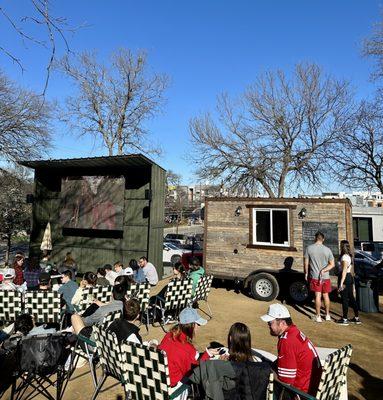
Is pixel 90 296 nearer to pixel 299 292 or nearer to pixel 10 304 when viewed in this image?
pixel 10 304

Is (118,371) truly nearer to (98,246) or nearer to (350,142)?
(98,246)

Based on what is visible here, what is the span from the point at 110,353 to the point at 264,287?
21.5 ft

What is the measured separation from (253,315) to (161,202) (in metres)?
6.51

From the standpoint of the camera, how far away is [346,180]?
21797mm

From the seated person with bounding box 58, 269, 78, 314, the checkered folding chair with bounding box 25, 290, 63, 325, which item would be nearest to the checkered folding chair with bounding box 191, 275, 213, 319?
the seated person with bounding box 58, 269, 78, 314

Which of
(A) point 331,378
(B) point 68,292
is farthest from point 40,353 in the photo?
(A) point 331,378

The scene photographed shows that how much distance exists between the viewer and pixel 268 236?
9758 mm

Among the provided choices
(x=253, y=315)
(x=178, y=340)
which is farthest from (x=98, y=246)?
(x=178, y=340)

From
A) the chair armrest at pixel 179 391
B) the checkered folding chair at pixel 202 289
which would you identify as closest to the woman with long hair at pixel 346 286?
the checkered folding chair at pixel 202 289

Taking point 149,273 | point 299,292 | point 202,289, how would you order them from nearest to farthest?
point 202,289, point 149,273, point 299,292

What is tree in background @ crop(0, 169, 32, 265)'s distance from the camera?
19797 mm

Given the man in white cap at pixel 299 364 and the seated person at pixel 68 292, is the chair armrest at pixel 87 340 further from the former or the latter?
the man in white cap at pixel 299 364

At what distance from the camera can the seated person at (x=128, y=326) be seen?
→ 3.75 meters

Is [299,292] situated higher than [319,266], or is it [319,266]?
[319,266]
